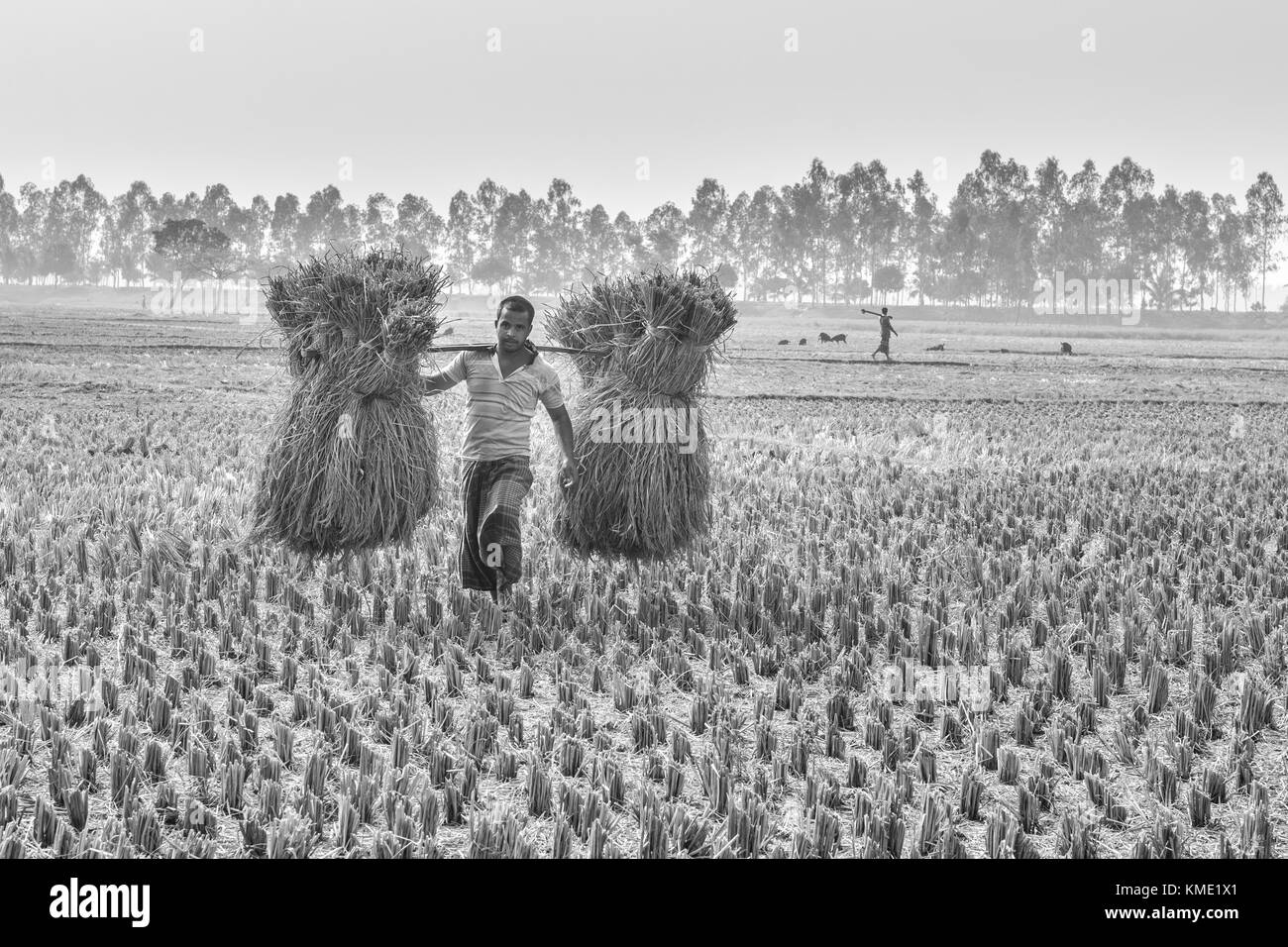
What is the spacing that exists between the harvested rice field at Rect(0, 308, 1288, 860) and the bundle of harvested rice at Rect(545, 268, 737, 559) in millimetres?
351

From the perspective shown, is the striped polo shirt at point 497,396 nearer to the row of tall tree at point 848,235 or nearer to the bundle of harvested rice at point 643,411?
the bundle of harvested rice at point 643,411

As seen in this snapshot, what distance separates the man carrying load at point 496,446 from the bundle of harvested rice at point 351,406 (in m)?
0.30

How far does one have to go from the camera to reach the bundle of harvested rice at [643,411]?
6227 mm

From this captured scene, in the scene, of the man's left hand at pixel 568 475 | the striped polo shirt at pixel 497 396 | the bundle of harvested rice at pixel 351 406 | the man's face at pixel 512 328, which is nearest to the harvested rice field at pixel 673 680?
the bundle of harvested rice at pixel 351 406

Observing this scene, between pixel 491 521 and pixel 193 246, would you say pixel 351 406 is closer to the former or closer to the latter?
pixel 491 521

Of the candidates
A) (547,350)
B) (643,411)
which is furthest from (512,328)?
(643,411)

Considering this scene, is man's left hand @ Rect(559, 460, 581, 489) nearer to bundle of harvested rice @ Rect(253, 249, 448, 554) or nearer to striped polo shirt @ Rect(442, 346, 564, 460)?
striped polo shirt @ Rect(442, 346, 564, 460)

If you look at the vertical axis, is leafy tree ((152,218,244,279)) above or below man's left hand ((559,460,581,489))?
above

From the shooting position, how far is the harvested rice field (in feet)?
11.4

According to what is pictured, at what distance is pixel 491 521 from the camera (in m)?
5.79

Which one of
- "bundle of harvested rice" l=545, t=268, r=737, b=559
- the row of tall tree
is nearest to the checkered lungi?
"bundle of harvested rice" l=545, t=268, r=737, b=559

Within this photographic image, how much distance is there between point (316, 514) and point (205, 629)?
0.81m

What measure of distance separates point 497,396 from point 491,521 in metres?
0.67

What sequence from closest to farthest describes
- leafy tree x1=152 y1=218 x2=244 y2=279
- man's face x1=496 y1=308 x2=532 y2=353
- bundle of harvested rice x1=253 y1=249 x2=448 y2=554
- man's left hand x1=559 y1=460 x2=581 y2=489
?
man's face x1=496 y1=308 x2=532 y2=353
bundle of harvested rice x1=253 y1=249 x2=448 y2=554
man's left hand x1=559 y1=460 x2=581 y2=489
leafy tree x1=152 y1=218 x2=244 y2=279
